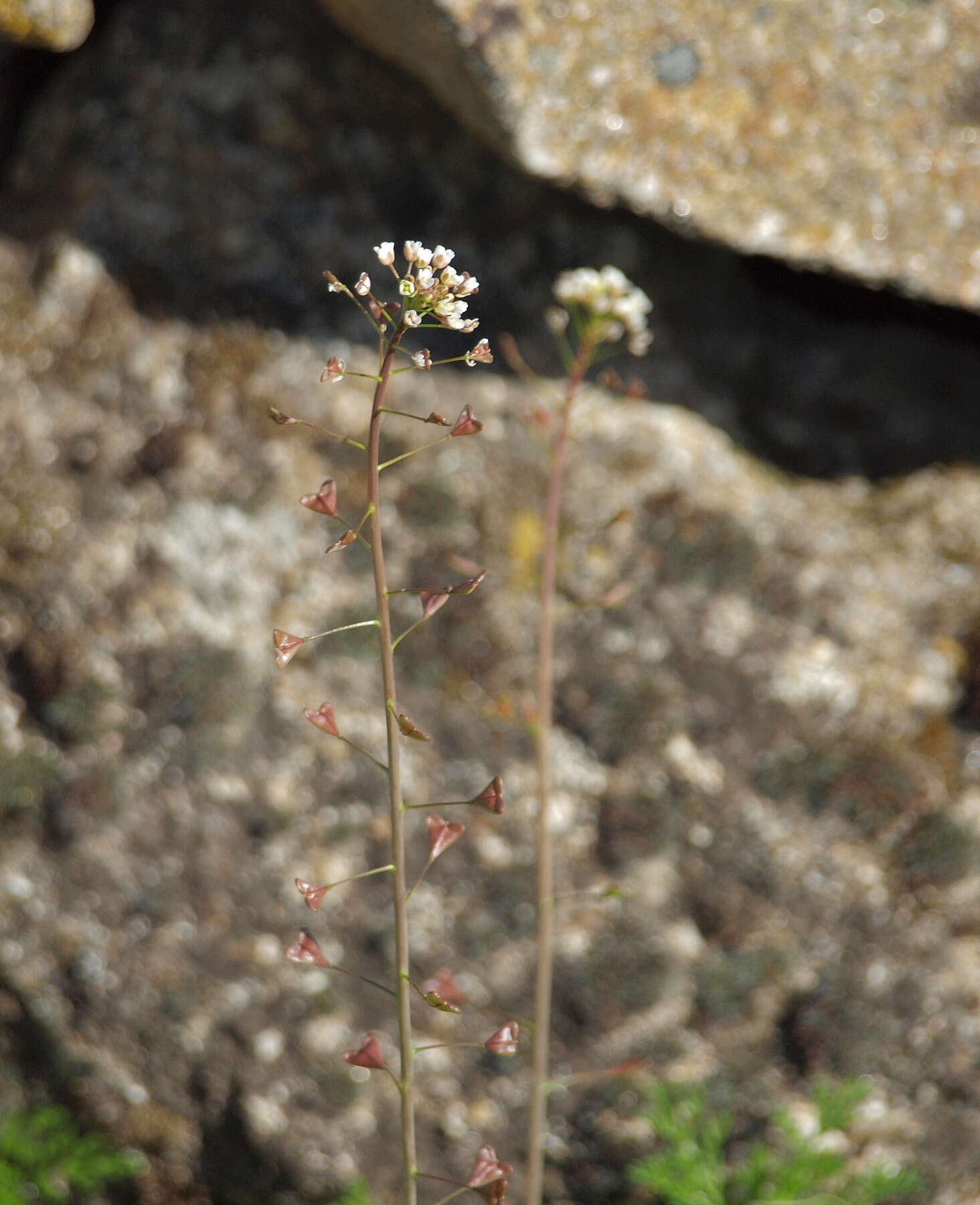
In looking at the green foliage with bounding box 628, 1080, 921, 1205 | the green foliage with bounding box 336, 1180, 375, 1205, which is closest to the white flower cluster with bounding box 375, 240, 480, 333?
the green foliage with bounding box 628, 1080, 921, 1205

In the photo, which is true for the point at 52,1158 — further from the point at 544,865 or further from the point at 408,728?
the point at 408,728

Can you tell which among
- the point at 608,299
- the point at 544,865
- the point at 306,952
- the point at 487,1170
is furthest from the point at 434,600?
the point at 608,299

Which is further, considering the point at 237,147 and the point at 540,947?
the point at 237,147

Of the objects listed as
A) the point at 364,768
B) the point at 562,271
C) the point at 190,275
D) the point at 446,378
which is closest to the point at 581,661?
the point at 364,768

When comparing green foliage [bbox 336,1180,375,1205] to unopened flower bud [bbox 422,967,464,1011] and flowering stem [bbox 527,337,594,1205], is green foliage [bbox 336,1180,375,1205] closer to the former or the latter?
flowering stem [bbox 527,337,594,1205]

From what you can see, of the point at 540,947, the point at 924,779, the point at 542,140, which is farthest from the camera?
the point at 924,779

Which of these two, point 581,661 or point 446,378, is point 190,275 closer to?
point 446,378

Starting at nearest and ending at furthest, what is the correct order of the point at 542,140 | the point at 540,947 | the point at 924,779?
the point at 540,947
the point at 542,140
the point at 924,779
